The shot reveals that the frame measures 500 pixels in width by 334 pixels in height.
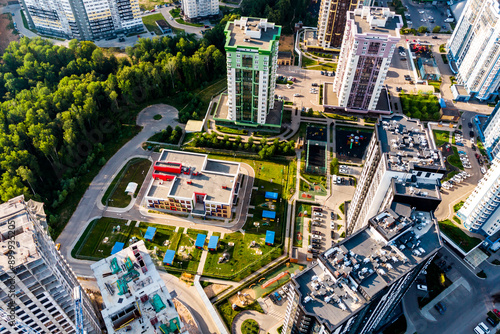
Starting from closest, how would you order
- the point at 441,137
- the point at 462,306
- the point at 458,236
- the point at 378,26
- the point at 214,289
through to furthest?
the point at 462,306 < the point at 214,289 < the point at 458,236 < the point at 378,26 < the point at 441,137

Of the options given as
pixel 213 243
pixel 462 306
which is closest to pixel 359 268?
pixel 462 306

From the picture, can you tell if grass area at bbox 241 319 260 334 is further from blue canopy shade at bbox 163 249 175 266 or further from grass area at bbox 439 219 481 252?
grass area at bbox 439 219 481 252

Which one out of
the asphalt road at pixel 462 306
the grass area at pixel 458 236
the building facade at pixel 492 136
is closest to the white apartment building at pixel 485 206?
the grass area at pixel 458 236

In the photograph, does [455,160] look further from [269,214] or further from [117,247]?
[117,247]

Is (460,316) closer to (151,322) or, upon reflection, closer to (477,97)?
(151,322)

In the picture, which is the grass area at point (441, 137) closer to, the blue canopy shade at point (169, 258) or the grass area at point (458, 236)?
the grass area at point (458, 236)

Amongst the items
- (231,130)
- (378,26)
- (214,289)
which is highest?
(378,26)
